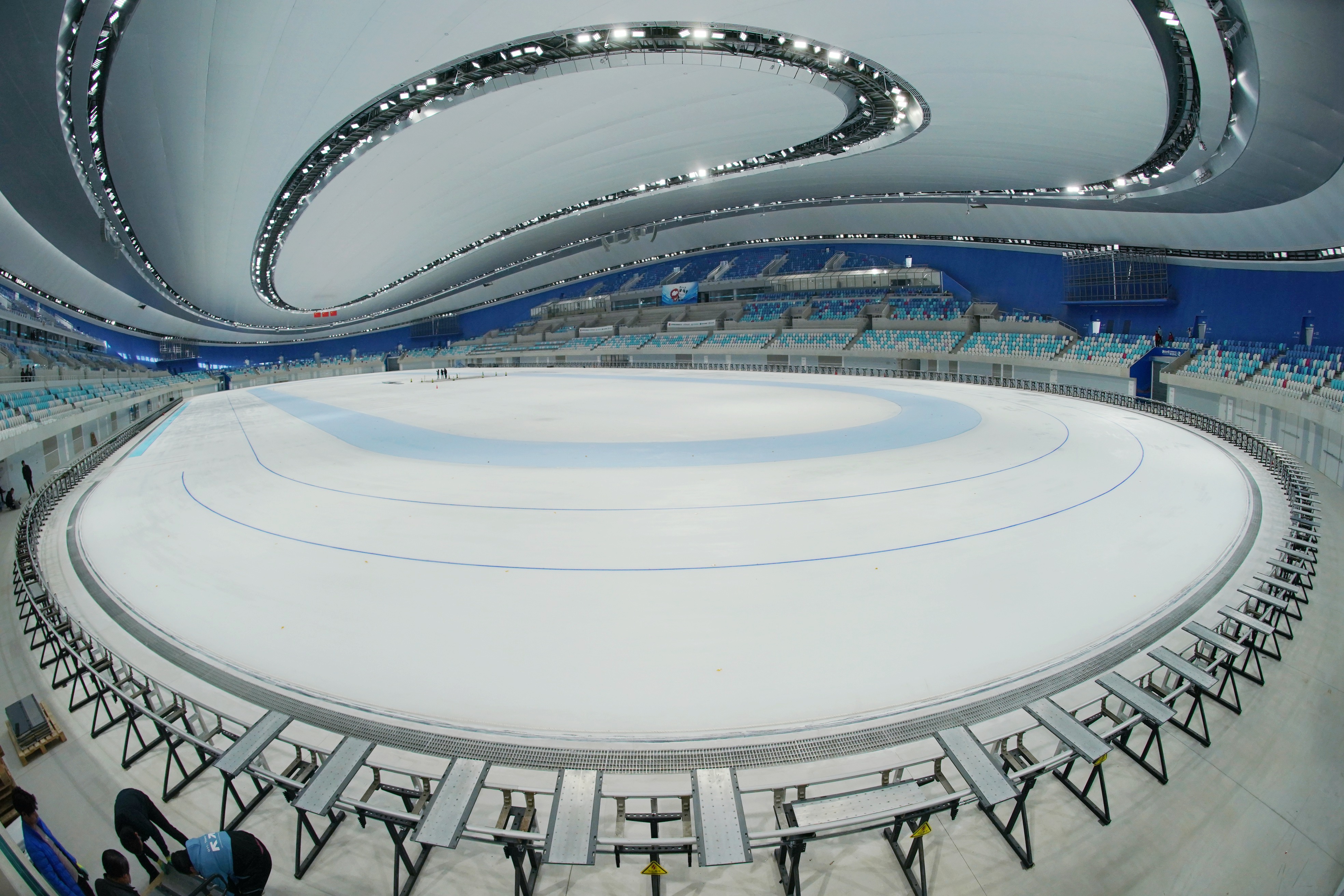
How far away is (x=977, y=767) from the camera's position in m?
3.48

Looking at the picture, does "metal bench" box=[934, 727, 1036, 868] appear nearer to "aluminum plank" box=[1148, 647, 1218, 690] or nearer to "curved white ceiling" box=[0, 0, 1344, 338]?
"aluminum plank" box=[1148, 647, 1218, 690]

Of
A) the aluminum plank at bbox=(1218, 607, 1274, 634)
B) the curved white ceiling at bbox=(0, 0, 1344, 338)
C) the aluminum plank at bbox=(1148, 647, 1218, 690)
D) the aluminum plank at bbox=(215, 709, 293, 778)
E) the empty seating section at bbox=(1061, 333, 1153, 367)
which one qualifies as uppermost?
the curved white ceiling at bbox=(0, 0, 1344, 338)

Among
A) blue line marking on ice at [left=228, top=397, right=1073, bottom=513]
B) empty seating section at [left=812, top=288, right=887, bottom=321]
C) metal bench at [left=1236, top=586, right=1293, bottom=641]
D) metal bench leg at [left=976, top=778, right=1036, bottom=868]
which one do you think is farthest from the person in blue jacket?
empty seating section at [left=812, top=288, right=887, bottom=321]

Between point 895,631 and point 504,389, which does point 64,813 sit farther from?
point 504,389

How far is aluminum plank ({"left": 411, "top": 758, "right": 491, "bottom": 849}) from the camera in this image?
311cm

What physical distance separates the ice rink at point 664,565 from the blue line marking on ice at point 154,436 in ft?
12.2

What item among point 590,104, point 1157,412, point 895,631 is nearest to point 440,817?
point 895,631

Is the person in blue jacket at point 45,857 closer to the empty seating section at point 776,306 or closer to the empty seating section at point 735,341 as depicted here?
the empty seating section at point 735,341

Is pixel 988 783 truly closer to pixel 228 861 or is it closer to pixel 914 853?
pixel 914 853

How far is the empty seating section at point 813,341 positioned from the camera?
4075 cm

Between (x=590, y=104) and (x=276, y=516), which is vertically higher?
(x=590, y=104)

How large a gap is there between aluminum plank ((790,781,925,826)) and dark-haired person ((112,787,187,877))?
11.2 feet

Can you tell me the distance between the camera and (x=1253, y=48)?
34.2ft

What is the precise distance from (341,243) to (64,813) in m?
34.5
